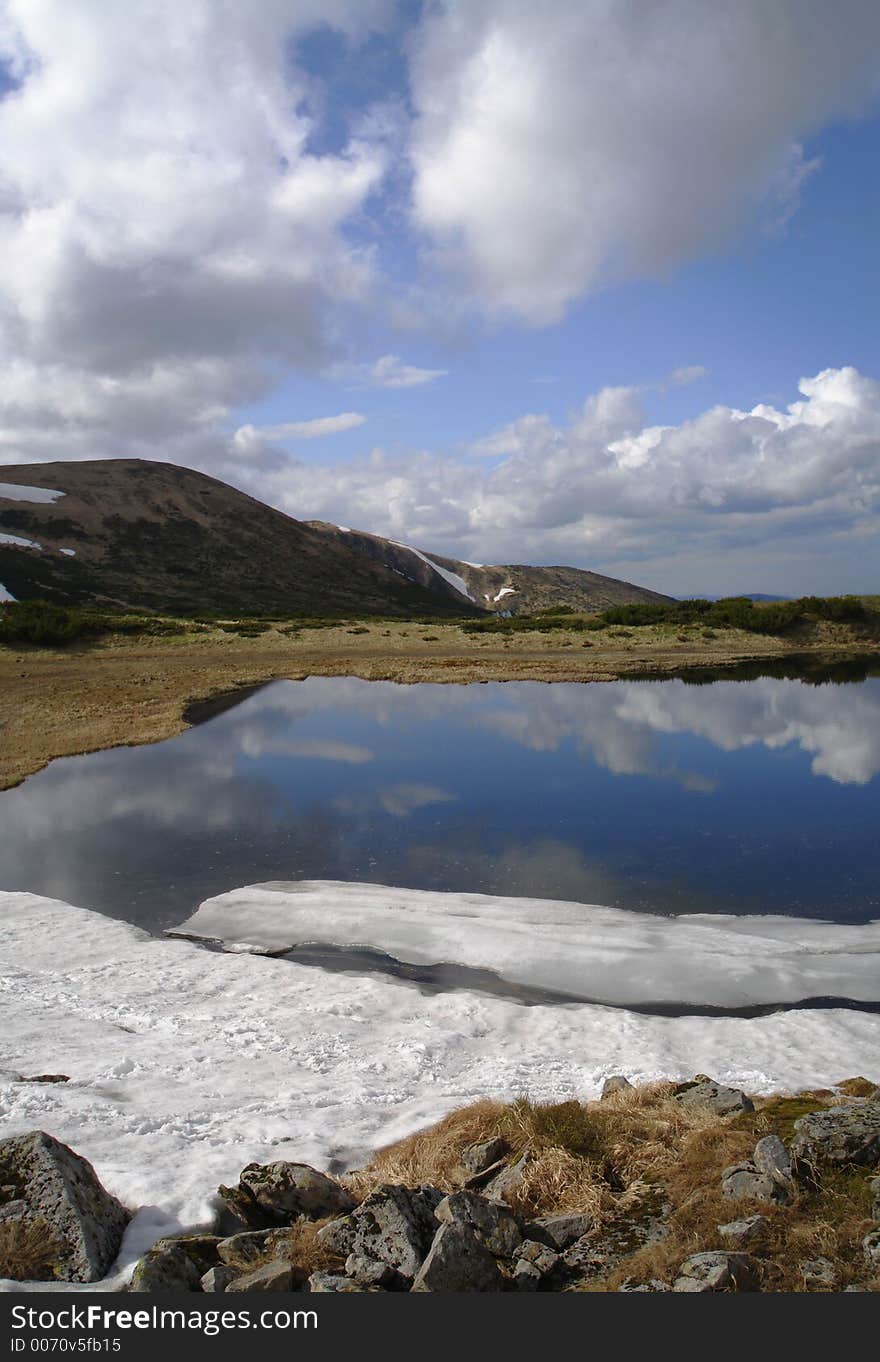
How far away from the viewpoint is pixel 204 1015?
11812mm

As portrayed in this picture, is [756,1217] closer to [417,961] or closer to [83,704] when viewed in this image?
[417,961]

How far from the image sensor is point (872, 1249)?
5184mm

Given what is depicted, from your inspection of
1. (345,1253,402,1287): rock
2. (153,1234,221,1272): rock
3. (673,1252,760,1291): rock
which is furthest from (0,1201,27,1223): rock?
(673,1252,760,1291): rock

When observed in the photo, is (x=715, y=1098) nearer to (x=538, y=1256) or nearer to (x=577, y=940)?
(x=538, y=1256)

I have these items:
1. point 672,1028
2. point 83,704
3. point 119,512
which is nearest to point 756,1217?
point 672,1028

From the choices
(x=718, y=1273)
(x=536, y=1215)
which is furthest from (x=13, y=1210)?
(x=718, y=1273)

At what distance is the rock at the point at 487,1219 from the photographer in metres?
5.70

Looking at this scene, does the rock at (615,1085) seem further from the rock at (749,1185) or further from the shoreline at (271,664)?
the shoreline at (271,664)

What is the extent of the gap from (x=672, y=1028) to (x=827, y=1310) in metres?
7.06

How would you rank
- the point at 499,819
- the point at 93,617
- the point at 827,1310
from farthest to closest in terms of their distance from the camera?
the point at 93,617
the point at 499,819
the point at 827,1310

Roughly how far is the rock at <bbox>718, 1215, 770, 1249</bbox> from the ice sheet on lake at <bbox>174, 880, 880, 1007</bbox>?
754 cm

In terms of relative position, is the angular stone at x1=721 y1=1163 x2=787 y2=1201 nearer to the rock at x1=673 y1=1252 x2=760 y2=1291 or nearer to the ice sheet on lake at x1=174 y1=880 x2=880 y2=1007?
the rock at x1=673 y1=1252 x2=760 y2=1291

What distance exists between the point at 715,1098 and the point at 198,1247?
514cm

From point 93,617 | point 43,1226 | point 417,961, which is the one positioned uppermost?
point 93,617
